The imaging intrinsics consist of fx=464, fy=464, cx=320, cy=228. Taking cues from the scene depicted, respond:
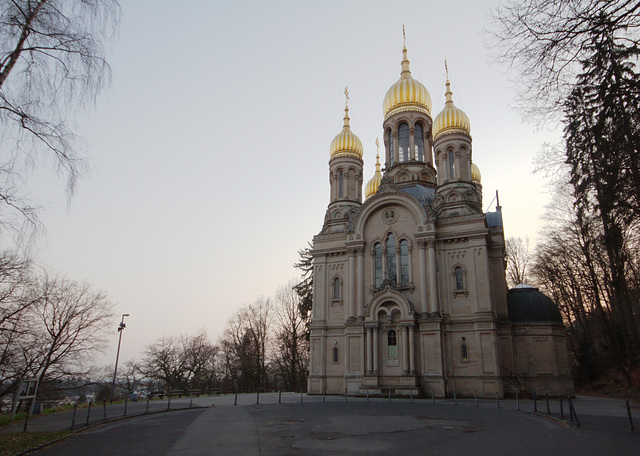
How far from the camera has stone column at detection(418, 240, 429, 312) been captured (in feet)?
105

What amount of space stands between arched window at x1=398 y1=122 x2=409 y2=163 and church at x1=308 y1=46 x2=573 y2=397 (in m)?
3.68

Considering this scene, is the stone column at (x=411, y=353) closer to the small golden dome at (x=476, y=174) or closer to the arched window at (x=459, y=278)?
the arched window at (x=459, y=278)

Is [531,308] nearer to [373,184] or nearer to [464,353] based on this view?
[464,353]

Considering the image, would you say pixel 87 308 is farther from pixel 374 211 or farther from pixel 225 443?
pixel 225 443

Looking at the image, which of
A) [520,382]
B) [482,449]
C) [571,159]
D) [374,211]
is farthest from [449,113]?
[482,449]

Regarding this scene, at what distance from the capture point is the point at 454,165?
36094 mm

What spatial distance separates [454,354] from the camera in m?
30.9

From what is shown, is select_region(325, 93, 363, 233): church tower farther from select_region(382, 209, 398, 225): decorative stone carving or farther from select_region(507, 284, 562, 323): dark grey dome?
select_region(507, 284, 562, 323): dark grey dome

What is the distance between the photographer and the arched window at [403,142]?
42.4 m

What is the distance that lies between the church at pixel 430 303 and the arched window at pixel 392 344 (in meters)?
0.07

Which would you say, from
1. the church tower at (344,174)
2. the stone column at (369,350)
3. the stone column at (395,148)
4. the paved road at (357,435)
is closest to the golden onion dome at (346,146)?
the church tower at (344,174)

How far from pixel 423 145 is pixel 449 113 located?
527 cm

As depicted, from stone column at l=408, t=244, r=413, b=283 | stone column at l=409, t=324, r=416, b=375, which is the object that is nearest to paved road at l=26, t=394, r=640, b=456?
stone column at l=409, t=324, r=416, b=375

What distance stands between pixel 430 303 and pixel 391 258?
4595 mm
